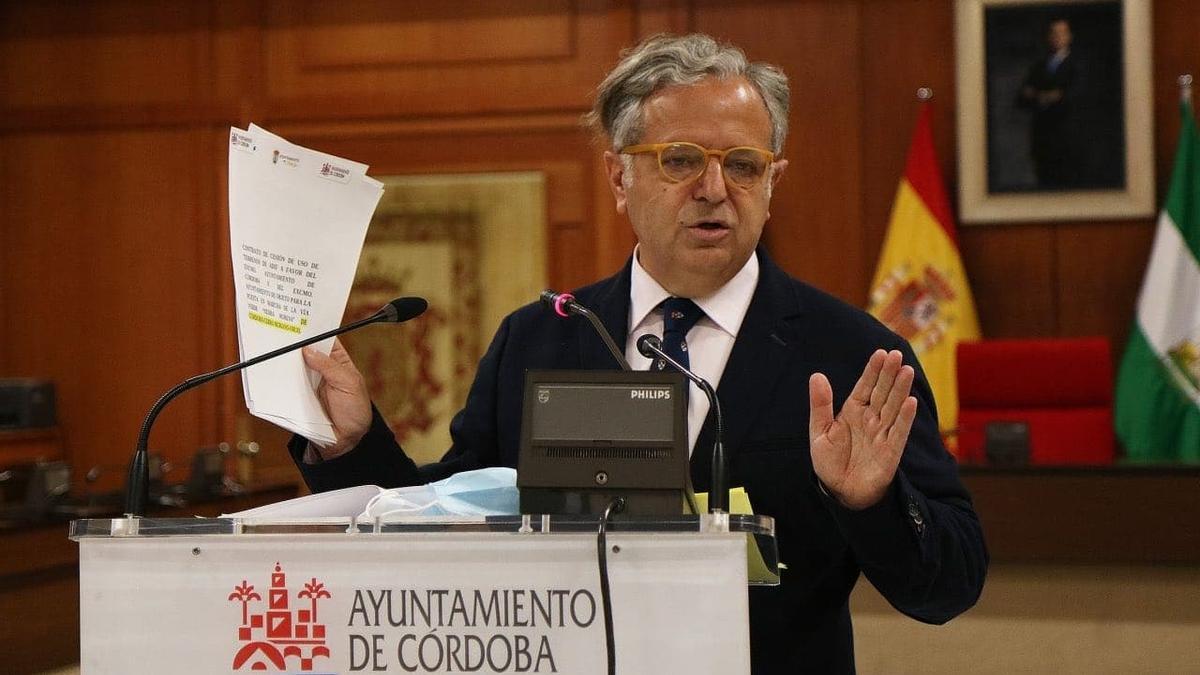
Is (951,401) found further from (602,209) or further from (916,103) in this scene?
(602,209)

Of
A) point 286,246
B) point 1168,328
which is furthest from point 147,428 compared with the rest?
point 1168,328

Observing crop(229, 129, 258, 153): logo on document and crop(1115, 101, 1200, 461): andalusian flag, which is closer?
crop(229, 129, 258, 153): logo on document

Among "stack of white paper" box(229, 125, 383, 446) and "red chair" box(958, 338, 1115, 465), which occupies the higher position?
"stack of white paper" box(229, 125, 383, 446)

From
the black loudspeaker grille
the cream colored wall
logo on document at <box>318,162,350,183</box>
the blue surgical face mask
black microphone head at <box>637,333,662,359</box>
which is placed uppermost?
logo on document at <box>318,162,350,183</box>

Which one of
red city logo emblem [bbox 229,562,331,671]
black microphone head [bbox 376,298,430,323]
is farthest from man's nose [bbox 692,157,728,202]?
red city logo emblem [bbox 229,562,331,671]

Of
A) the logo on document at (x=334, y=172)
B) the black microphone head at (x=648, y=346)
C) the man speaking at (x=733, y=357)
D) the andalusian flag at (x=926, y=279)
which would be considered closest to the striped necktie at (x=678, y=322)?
the man speaking at (x=733, y=357)

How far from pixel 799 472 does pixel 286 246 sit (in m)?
0.77

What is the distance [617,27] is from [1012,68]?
6.07 ft

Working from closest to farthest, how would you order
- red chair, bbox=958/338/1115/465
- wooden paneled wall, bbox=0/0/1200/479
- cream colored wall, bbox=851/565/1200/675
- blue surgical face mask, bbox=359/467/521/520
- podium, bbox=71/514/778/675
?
podium, bbox=71/514/778/675 → blue surgical face mask, bbox=359/467/521/520 → cream colored wall, bbox=851/565/1200/675 → red chair, bbox=958/338/1115/465 → wooden paneled wall, bbox=0/0/1200/479

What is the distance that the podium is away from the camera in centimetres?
129

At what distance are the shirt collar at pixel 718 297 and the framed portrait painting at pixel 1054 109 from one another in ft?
14.7

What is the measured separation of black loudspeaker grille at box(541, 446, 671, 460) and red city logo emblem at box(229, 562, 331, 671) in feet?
0.88

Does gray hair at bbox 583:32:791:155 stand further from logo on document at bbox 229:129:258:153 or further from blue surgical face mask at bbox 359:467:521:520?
blue surgical face mask at bbox 359:467:521:520

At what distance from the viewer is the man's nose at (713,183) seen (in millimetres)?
1972
